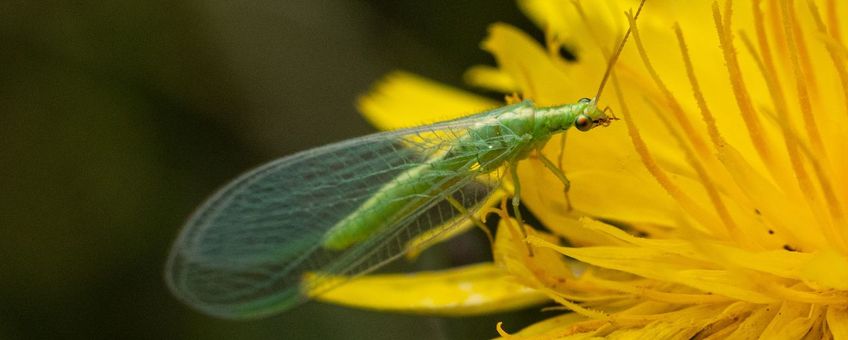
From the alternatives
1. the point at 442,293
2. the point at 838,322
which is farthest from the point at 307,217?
the point at 838,322

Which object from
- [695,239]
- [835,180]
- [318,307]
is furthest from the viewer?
[318,307]

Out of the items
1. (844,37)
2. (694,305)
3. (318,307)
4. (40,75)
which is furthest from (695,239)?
(40,75)

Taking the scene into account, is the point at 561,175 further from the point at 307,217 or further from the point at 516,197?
the point at 307,217

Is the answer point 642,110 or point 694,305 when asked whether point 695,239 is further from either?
point 642,110

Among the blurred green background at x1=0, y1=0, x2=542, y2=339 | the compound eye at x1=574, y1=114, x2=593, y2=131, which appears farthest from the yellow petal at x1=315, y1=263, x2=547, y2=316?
the blurred green background at x1=0, y1=0, x2=542, y2=339

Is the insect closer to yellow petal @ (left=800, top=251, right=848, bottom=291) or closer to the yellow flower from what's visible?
the yellow flower

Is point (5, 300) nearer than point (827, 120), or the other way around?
point (827, 120)
